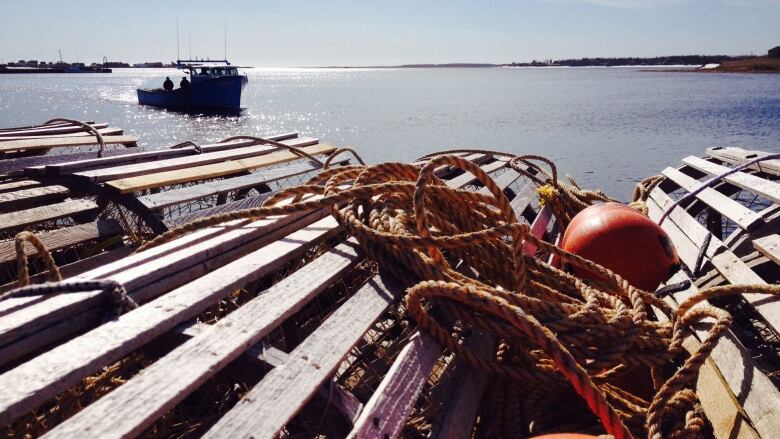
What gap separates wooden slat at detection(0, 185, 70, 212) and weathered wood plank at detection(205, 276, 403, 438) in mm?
2535

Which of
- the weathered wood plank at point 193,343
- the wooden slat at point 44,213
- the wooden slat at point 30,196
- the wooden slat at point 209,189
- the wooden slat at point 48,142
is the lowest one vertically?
the wooden slat at point 44,213

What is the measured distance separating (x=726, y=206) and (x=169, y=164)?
4.17 meters

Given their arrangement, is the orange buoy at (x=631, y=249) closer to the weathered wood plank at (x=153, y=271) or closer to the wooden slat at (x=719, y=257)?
the wooden slat at (x=719, y=257)

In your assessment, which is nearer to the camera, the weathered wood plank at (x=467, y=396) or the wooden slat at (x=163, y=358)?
the wooden slat at (x=163, y=358)

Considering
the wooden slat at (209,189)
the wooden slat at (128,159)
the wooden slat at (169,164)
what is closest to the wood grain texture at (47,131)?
the wooden slat at (128,159)

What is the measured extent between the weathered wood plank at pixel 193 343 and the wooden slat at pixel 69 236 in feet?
5.07

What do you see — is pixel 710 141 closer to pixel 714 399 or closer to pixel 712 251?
pixel 712 251

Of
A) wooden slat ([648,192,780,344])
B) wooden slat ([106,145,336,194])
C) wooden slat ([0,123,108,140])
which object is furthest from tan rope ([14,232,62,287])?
wooden slat ([0,123,108,140])

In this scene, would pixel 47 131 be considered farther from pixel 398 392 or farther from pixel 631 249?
pixel 631 249

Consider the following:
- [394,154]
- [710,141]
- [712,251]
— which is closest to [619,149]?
[710,141]

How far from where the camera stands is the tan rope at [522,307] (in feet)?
5.70

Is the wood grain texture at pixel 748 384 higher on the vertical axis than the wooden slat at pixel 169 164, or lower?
lower

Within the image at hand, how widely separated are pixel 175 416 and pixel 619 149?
1774 cm

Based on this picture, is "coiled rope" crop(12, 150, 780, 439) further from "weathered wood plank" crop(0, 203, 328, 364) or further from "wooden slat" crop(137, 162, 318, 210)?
"wooden slat" crop(137, 162, 318, 210)
